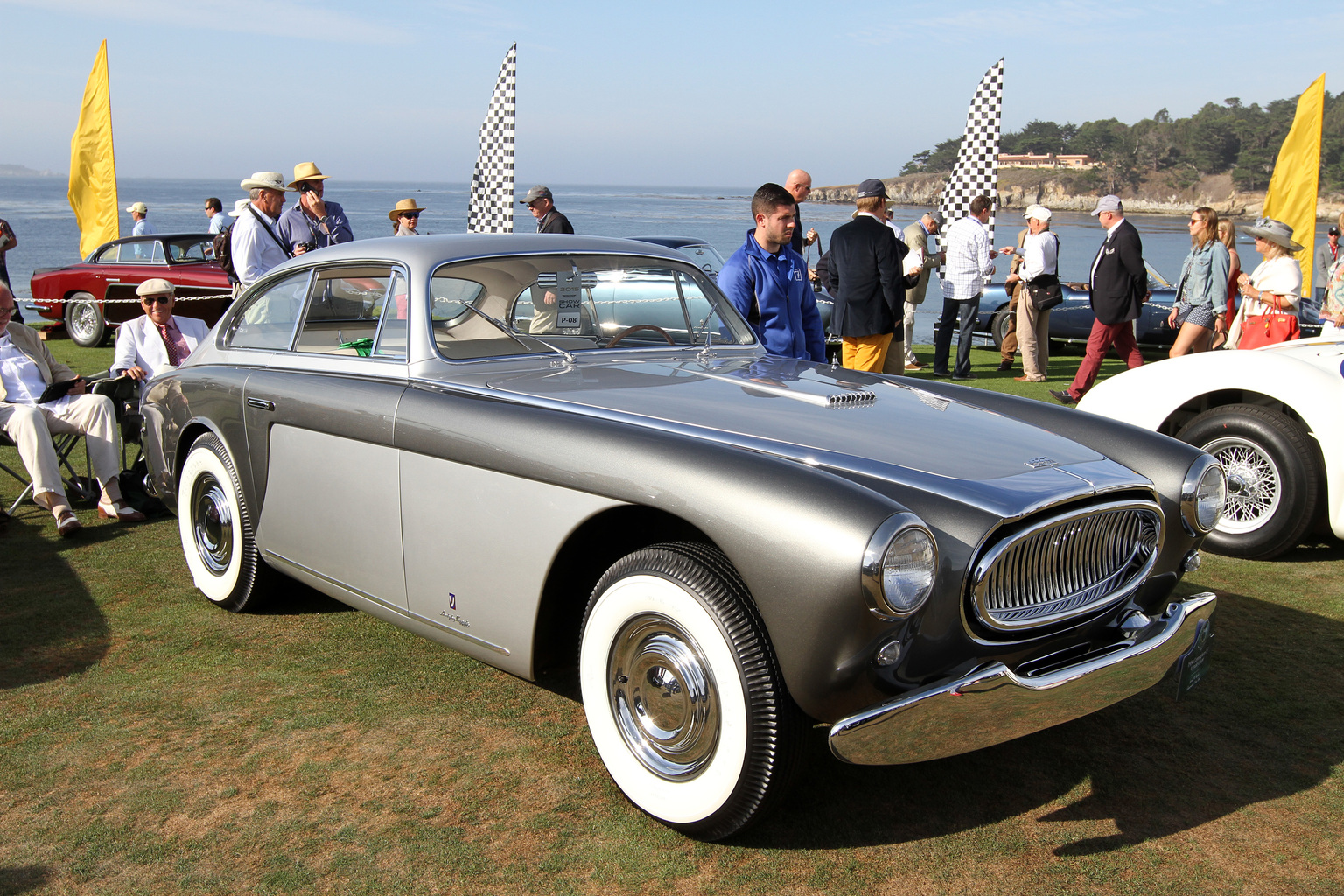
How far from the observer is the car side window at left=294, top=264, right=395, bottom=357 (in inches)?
152

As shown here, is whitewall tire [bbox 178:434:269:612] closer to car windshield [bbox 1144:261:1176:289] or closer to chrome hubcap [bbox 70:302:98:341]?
chrome hubcap [bbox 70:302:98:341]

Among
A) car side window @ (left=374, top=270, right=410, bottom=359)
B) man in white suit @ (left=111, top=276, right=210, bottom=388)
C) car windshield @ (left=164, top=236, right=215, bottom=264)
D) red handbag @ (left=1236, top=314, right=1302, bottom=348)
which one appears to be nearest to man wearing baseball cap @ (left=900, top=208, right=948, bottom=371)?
red handbag @ (left=1236, top=314, right=1302, bottom=348)

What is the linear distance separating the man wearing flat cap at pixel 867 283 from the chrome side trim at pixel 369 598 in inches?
177

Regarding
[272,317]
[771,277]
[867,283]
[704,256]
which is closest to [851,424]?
[771,277]

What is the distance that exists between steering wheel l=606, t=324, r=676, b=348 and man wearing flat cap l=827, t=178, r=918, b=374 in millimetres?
3490

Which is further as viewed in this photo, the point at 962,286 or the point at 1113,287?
the point at 962,286

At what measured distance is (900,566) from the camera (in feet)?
7.48

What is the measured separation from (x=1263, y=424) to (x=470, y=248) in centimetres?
369

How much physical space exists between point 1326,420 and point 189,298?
38.5 feet

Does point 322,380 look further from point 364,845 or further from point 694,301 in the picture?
point 364,845

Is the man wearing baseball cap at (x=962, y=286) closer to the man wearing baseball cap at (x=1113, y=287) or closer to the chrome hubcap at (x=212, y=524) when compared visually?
the man wearing baseball cap at (x=1113, y=287)

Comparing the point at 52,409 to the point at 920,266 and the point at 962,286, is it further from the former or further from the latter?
the point at 962,286

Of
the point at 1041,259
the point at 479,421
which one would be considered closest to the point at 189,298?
the point at 1041,259

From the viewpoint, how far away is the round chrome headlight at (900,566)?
2.23 meters
